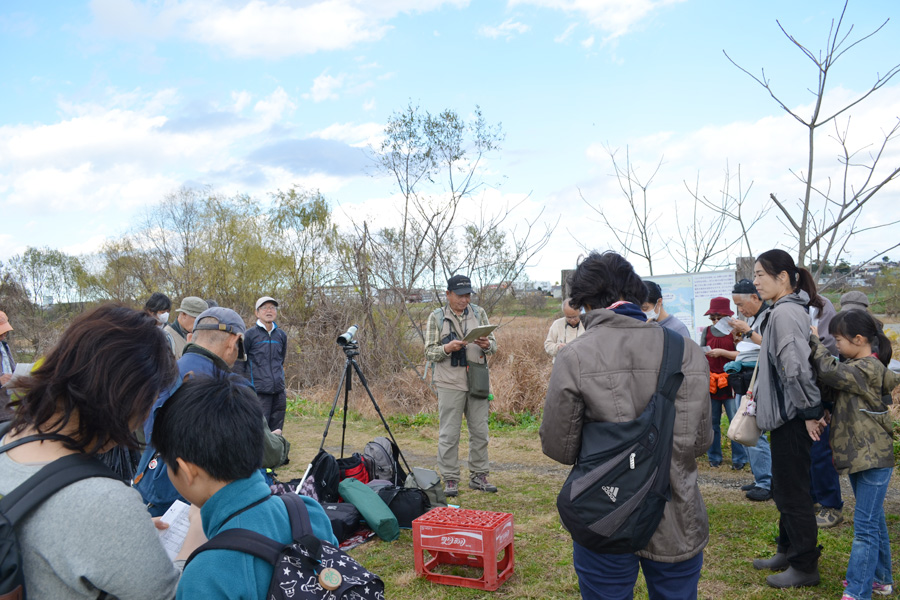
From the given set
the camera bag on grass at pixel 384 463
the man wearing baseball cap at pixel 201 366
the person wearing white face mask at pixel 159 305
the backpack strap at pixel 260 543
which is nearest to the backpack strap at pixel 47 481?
the backpack strap at pixel 260 543

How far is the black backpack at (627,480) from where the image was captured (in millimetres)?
2076

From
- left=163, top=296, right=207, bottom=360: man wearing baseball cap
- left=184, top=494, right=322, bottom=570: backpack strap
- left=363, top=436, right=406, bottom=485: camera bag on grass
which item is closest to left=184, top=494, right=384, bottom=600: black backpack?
left=184, top=494, right=322, bottom=570: backpack strap

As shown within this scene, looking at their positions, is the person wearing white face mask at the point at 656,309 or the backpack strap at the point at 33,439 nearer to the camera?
the backpack strap at the point at 33,439

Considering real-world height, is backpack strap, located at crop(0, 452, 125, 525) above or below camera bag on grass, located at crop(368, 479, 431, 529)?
above

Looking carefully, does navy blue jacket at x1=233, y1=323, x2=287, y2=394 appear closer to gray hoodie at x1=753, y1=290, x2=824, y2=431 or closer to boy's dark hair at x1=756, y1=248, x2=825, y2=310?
gray hoodie at x1=753, y1=290, x2=824, y2=431

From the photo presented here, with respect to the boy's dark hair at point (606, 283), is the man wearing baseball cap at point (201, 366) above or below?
below

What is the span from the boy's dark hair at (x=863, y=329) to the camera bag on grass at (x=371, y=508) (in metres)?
3.23

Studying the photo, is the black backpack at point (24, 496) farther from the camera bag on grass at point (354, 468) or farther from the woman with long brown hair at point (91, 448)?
the camera bag on grass at point (354, 468)

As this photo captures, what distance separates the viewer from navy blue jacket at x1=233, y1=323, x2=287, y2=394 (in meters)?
6.67

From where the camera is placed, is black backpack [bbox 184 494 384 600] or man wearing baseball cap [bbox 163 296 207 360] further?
man wearing baseball cap [bbox 163 296 207 360]

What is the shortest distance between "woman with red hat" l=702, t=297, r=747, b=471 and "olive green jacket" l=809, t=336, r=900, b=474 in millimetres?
2603

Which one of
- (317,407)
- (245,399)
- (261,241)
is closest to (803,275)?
(245,399)

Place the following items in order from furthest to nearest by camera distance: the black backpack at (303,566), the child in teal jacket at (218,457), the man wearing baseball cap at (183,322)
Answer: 1. the man wearing baseball cap at (183,322)
2. the child in teal jacket at (218,457)
3. the black backpack at (303,566)

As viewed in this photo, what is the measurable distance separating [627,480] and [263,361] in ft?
17.6
